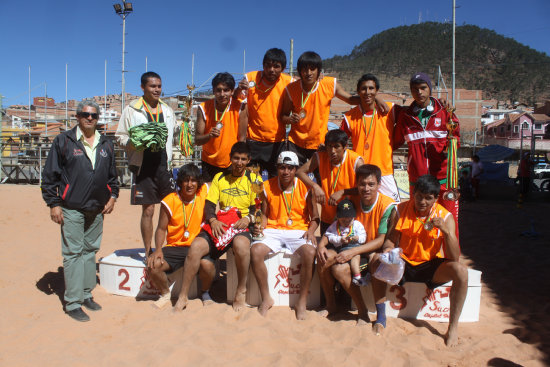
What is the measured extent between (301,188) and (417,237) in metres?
1.31

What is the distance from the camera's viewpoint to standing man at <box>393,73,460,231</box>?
14.1ft

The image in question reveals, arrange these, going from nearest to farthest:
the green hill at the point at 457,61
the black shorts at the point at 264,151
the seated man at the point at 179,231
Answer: the seated man at the point at 179,231 < the black shorts at the point at 264,151 < the green hill at the point at 457,61

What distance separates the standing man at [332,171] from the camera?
166 inches

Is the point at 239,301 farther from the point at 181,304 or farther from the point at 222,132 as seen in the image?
the point at 222,132

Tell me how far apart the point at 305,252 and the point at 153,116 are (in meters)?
2.33

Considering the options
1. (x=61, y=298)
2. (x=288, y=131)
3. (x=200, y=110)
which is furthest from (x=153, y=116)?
(x=61, y=298)

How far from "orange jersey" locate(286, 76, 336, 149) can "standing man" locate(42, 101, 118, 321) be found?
2.12 metres

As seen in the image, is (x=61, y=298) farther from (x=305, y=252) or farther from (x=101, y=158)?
(x=305, y=252)

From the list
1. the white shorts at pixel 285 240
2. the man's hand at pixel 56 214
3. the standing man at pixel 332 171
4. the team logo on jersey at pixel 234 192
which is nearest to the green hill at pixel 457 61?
the standing man at pixel 332 171

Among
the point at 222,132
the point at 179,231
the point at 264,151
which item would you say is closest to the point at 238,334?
the point at 179,231

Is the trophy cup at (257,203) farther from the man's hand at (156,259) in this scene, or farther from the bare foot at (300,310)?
the man's hand at (156,259)

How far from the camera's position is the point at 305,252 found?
4.00 meters

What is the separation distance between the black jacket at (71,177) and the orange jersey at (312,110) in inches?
86.2

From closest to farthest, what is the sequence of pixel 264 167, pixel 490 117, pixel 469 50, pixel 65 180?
pixel 65 180 → pixel 264 167 → pixel 490 117 → pixel 469 50
